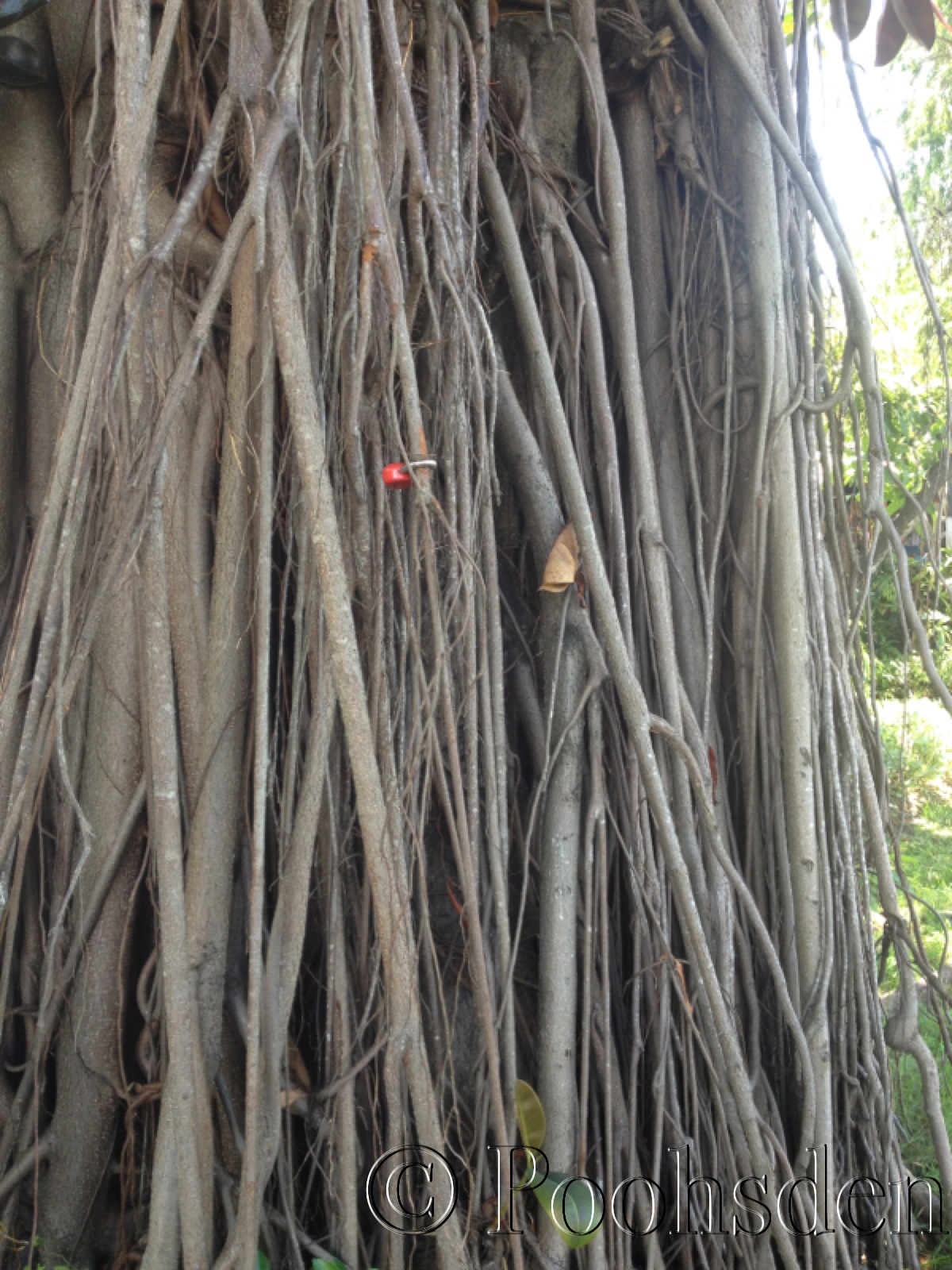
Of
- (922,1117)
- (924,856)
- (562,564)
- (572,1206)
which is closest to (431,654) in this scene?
(562,564)

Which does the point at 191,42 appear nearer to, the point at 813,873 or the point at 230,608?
the point at 230,608

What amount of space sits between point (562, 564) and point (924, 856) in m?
3.04

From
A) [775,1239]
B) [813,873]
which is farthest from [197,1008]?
[813,873]

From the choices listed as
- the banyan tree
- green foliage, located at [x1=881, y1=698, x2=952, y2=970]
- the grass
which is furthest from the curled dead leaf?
green foliage, located at [x1=881, y1=698, x2=952, y2=970]

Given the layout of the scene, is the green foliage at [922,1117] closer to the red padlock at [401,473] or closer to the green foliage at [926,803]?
the green foliage at [926,803]

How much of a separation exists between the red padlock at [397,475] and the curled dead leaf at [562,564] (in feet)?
1.20

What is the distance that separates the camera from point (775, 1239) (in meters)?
1.59

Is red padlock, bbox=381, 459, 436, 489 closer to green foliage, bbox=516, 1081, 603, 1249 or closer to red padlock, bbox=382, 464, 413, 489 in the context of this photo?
red padlock, bbox=382, 464, 413, 489

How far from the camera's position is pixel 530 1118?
1698 mm

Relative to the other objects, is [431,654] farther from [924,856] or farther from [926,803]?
[926,803]

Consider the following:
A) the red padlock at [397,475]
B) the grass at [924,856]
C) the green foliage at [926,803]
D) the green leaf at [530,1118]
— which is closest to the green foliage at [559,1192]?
the green leaf at [530,1118]

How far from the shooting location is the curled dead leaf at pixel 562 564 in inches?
74.4

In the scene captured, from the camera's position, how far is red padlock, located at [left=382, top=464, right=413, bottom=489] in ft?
5.25

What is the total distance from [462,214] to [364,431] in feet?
1.49
